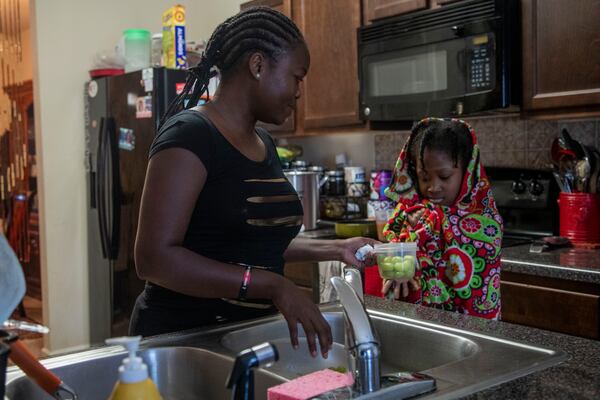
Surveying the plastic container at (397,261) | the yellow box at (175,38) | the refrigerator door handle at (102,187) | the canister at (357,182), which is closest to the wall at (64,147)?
the refrigerator door handle at (102,187)

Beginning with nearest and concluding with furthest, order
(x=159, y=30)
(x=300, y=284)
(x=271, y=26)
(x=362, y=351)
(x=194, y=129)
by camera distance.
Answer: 1. (x=362, y=351)
2. (x=194, y=129)
3. (x=271, y=26)
4. (x=300, y=284)
5. (x=159, y=30)

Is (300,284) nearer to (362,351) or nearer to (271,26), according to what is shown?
(271,26)

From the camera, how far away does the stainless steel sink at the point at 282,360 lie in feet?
3.25

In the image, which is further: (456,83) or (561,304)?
(456,83)

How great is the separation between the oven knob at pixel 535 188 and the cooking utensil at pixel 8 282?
2.37 meters

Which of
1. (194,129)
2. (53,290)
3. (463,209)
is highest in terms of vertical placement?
(194,129)

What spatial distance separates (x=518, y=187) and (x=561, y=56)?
0.59 metres

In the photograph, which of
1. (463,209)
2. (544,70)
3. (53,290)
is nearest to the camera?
(463,209)

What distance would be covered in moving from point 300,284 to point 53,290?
66.3 inches

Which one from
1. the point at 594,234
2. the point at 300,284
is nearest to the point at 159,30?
the point at 300,284

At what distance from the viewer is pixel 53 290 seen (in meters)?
3.99

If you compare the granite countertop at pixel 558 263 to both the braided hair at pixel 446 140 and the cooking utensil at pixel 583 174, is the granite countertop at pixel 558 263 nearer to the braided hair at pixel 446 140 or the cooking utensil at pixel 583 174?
the cooking utensil at pixel 583 174

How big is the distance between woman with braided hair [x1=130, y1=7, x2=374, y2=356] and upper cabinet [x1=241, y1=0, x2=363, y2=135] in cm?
184

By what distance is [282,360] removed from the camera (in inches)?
50.8
